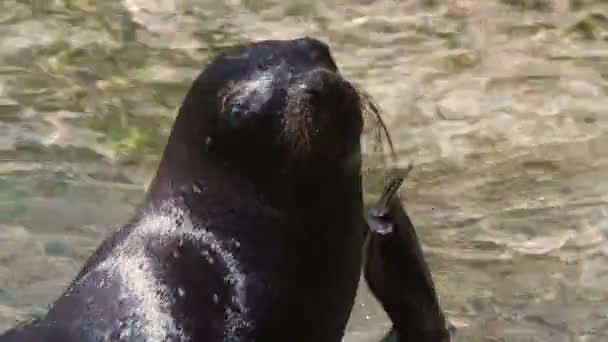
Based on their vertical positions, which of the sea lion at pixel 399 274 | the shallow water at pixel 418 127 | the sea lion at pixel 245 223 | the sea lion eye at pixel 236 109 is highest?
the sea lion eye at pixel 236 109

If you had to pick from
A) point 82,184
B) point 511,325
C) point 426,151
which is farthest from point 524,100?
point 82,184

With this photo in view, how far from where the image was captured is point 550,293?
9.35ft

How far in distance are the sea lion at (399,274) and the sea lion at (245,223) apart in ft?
0.63

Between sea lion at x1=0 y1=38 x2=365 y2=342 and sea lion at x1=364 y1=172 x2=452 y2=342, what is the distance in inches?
7.6

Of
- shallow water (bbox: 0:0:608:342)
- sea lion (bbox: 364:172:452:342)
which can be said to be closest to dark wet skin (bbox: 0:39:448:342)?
sea lion (bbox: 364:172:452:342)

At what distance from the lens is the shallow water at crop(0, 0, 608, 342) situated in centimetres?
291

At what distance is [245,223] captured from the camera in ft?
4.51

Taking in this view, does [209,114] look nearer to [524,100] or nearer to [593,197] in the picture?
[593,197]

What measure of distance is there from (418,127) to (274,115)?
207 centimetres

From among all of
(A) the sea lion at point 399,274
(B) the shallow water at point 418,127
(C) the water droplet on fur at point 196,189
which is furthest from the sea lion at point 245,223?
(B) the shallow water at point 418,127

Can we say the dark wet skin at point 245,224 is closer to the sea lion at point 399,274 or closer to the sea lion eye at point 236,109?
the sea lion eye at point 236,109

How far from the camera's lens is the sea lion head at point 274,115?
51.8 inches

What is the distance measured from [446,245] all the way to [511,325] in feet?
1.14

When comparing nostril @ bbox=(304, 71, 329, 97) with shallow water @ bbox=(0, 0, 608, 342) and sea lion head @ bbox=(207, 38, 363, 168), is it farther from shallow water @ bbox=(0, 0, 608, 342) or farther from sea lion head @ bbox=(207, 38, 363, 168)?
shallow water @ bbox=(0, 0, 608, 342)
